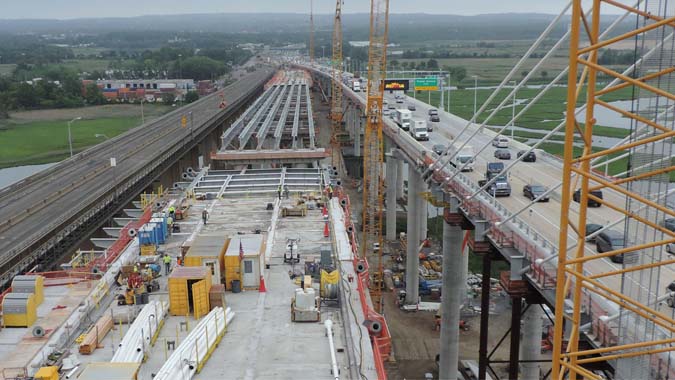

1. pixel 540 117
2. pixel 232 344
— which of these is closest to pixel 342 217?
pixel 232 344

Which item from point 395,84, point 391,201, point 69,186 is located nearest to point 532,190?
point 391,201

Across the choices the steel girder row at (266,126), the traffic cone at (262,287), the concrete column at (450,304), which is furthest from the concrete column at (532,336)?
the steel girder row at (266,126)

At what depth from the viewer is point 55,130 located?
150875 millimetres

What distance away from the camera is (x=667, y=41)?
1480 centimetres

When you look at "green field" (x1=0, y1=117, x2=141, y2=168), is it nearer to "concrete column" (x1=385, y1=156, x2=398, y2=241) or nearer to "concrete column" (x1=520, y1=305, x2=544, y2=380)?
"concrete column" (x1=385, y1=156, x2=398, y2=241)

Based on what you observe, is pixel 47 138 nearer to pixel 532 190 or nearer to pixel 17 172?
pixel 17 172

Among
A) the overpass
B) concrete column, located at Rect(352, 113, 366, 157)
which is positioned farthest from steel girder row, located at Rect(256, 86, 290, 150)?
the overpass

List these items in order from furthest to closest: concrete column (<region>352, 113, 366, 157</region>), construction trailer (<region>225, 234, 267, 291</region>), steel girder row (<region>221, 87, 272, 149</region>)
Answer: concrete column (<region>352, 113, 366, 157</region>) < steel girder row (<region>221, 87, 272, 149</region>) < construction trailer (<region>225, 234, 267, 291</region>)

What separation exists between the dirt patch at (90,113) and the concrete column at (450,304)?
14084 centimetres

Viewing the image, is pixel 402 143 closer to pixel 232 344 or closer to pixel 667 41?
pixel 232 344

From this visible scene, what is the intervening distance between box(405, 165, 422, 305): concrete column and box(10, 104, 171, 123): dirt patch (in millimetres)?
124910

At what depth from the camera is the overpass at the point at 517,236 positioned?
21.7 m

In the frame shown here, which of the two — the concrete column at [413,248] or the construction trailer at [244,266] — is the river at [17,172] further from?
the construction trailer at [244,266]

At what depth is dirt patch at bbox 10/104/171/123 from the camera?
166750 millimetres
